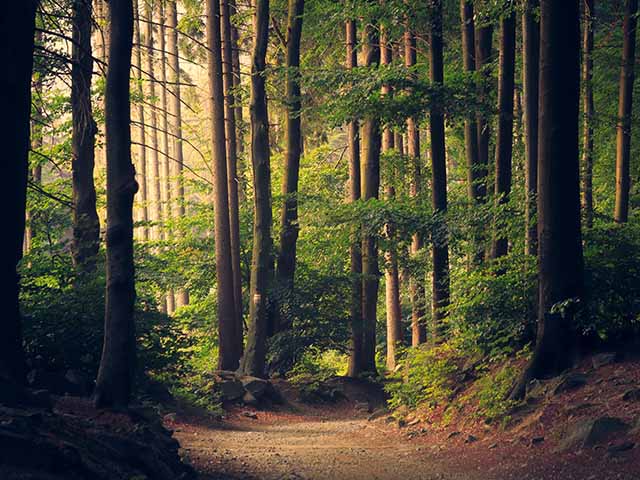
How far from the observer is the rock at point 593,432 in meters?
7.94

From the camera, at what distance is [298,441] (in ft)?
42.5

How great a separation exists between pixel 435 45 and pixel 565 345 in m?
8.21

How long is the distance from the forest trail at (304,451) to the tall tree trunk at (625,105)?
8.82 meters

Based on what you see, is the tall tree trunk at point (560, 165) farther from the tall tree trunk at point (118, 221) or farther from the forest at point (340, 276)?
the tall tree trunk at point (118, 221)

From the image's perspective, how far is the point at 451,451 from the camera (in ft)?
33.9

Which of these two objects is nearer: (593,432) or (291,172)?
(593,432)

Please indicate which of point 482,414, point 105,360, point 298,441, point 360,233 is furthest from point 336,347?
point 105,360

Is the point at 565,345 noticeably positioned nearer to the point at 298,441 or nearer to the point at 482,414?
the point at 482,414

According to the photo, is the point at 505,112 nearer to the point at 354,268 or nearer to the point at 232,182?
the point at 354,268

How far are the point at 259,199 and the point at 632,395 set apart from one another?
40.1ft

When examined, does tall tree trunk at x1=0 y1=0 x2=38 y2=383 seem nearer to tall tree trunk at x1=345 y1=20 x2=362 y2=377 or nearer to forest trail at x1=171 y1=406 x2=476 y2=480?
forest trail at x1=171 y1=406 x2=476 y2=480

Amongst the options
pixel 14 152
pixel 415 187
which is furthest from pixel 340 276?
pixel 14 152

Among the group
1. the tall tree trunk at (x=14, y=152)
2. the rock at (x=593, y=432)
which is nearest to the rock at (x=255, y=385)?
the rock at (x=593, y=432)

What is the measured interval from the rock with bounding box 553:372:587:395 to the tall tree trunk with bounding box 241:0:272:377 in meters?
10.7
